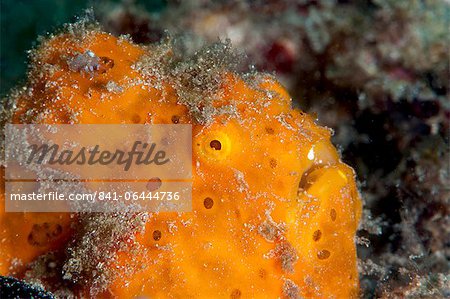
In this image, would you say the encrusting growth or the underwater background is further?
the underwater background

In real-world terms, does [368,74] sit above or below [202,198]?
above

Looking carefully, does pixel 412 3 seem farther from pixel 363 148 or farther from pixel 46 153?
pixel 46 153

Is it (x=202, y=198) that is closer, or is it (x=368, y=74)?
(x=202, y=198)

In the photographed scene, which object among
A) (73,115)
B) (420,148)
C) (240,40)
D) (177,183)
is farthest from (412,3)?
(73,115)

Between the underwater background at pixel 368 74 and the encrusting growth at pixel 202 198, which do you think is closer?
the encrusting growth at pixel 202 198
